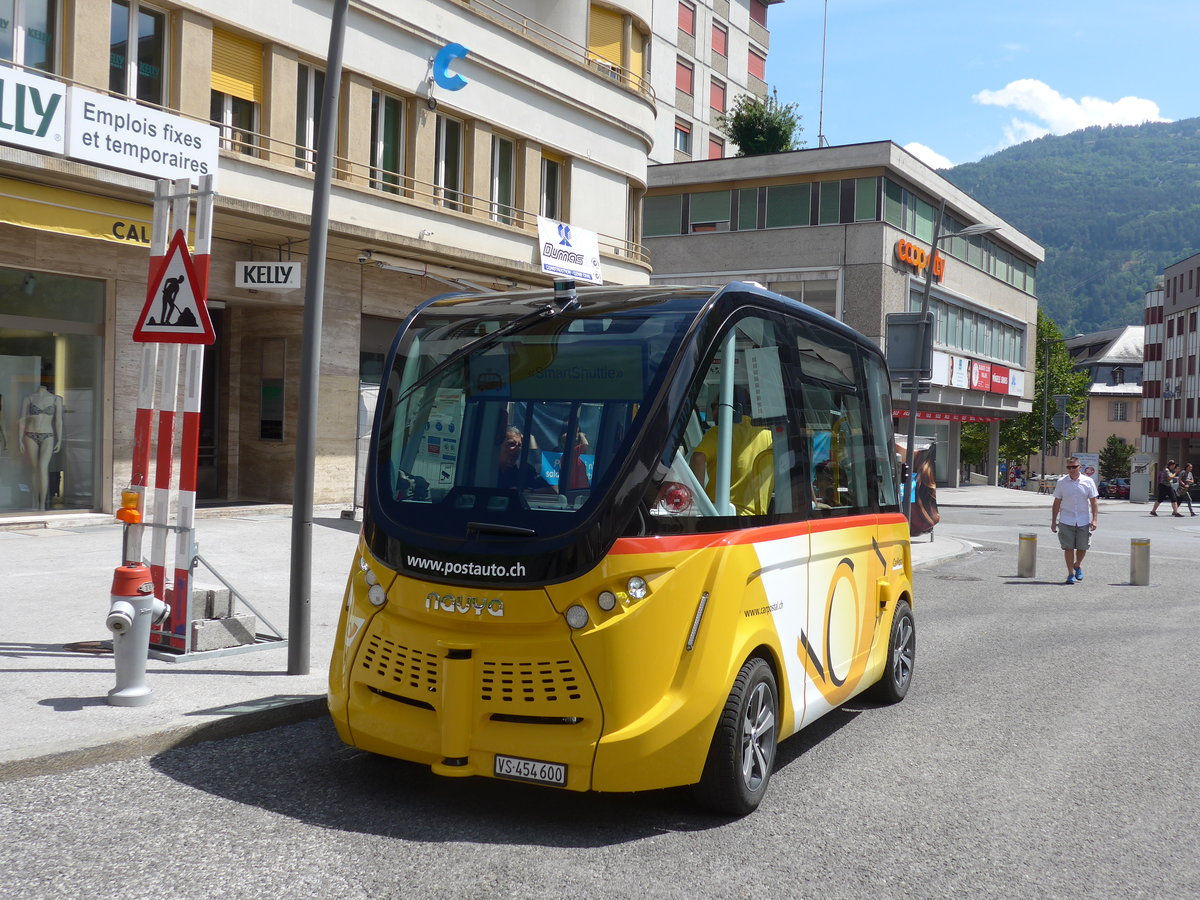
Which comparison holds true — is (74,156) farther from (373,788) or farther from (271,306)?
(373,788)

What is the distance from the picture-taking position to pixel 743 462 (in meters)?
5.53

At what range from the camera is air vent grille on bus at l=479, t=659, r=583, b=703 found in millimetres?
4805

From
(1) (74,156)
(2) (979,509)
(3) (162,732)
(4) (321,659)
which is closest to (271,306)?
(1) (74,156)

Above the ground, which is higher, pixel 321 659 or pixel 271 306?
pixel 271 306

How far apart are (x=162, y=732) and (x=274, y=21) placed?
14.1m

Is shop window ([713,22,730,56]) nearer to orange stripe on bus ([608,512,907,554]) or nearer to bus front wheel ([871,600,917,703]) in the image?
bus front wheel ([871,600,917,703])

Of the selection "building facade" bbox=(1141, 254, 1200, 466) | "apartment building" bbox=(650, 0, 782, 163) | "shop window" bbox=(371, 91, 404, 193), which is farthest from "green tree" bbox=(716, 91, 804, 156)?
"building facade" bbox=(1141, 254, 1200, 466)

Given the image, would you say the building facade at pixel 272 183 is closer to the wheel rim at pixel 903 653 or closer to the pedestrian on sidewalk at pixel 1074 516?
the wheel rim at pixel 903 653

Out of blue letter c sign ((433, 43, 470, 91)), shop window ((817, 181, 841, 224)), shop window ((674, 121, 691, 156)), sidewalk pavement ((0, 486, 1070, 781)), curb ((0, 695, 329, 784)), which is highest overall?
shop window ((674, 121, 691, 156))

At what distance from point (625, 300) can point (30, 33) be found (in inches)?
482

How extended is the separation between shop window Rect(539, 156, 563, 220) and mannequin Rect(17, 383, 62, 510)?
1109 centimetres

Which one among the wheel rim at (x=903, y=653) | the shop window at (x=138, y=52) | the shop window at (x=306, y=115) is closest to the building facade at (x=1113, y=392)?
the shop window at (x=306, y=115)

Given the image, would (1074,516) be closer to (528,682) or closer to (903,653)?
(903,653)

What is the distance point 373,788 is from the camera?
5.41 metres
